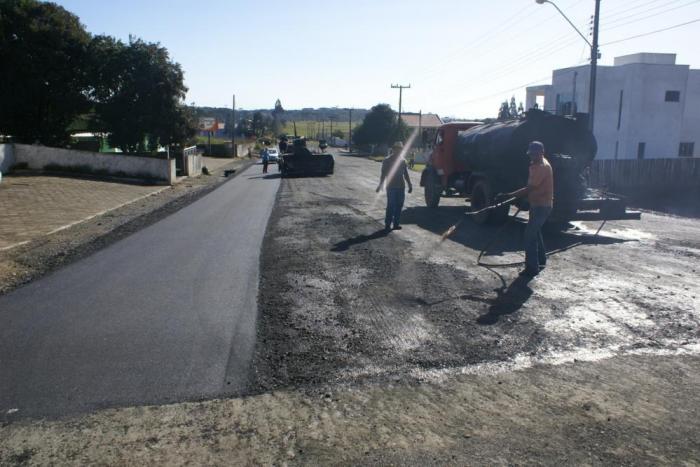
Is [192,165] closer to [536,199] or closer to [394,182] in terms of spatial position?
[394,182]

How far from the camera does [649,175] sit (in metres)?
24.1

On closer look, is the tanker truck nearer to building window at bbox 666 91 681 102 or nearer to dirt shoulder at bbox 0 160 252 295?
dirt shoulder at bbox 0 160 252 295

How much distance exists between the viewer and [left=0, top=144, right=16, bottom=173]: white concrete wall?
26641 millimetres

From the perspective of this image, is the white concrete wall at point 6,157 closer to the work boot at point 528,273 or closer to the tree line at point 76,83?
the tree line at point 76,83

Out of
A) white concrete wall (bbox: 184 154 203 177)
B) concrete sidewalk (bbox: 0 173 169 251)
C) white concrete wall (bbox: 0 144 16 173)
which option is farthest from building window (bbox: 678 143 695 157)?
white concrete wall (bbox: 0 144 16 173)

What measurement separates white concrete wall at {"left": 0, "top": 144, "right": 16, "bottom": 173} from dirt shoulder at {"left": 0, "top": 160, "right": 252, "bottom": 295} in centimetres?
960

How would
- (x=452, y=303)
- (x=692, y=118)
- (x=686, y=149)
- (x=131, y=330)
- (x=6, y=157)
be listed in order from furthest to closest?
(x=692, y=118), (x=686, y=149), (x=6, y=157), (x=452, y=303), (x=131, y=330)

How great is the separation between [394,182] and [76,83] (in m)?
24.7

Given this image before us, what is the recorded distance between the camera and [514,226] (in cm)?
1422

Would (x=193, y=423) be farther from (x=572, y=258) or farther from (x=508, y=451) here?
(x=572, y=258)

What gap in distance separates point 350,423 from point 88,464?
172 cm

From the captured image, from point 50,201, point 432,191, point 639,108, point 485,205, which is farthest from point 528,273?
point 639,108

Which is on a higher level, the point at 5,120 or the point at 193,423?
the point at 5,120

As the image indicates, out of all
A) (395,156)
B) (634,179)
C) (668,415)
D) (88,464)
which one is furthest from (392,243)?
(634,179)
